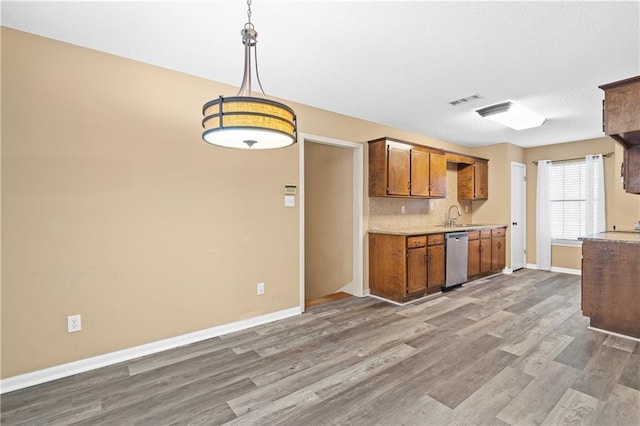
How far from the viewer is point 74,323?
237cm

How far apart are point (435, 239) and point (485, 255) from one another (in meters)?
1.62

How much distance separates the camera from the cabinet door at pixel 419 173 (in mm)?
4613

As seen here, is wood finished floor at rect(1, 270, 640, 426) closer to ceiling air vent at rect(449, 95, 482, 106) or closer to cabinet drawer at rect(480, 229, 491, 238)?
cabinet drawer at rect(480, 229, 491, 238)

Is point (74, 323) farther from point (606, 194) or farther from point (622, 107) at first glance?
point (606, 194)

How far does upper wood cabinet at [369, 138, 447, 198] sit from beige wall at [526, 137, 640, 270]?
268cm

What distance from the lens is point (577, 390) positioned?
6.84ft

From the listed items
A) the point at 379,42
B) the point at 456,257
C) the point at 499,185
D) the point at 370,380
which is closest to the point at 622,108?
the point at 379,42

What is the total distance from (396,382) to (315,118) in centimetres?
300

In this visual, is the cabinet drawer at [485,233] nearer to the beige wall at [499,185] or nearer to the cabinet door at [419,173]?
the beige wall at [499,185]

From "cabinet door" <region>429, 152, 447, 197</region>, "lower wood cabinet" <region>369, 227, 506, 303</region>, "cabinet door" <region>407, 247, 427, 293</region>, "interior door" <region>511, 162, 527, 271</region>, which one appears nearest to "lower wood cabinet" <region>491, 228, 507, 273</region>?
"interior door" <region>511, 162, 527, 271</region>

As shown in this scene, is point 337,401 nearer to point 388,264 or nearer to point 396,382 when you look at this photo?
point 396,382

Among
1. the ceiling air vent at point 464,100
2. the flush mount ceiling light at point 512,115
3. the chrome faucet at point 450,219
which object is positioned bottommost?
the chrome faucet at point 450,219

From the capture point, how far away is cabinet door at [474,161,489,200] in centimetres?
592

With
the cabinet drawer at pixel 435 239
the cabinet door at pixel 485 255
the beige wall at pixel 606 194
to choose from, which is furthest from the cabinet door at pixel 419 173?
the beige wall at pixel 606 194
